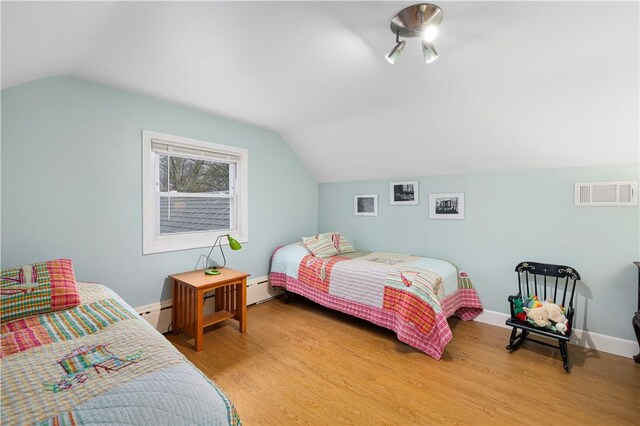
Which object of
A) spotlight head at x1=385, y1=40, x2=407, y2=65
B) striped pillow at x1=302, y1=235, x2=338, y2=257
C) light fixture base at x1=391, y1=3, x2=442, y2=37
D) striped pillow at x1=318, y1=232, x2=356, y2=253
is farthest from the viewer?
striped pillow at x1=318, y1=232, x2=356, y2=253

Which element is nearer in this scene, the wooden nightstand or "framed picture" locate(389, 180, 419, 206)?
the wooden nightstand

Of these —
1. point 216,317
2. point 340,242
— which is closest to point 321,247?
point 340,242

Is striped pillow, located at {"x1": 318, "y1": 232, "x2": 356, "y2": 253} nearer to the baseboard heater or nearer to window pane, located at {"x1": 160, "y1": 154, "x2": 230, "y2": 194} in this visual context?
the baseboard heater

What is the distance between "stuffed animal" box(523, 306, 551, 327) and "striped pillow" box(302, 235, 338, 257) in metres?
2.02

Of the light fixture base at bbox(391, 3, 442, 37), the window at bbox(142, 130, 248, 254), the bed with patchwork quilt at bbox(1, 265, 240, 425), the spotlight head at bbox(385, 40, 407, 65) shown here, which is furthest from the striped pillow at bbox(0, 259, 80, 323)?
the light fixture base at bbox(391, 3, 442, 37)

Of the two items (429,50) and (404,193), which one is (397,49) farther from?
(404,193)

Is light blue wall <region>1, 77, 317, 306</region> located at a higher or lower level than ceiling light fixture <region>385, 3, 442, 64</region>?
lower

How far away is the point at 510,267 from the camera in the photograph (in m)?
2.79

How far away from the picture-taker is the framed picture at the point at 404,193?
134 inches

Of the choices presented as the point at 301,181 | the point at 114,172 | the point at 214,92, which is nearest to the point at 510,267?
the point at 301,181

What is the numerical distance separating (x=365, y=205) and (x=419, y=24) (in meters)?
2.54

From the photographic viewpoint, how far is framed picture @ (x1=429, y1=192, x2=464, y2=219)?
308 cm

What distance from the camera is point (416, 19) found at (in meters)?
1.50

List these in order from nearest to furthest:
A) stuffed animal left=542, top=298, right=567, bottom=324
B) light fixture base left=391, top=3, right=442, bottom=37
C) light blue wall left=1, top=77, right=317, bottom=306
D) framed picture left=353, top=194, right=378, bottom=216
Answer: light fixture base left=391, top=3, right=442, bottom=37 < light blue wall left=1, top=77, right=317, bottom=306 < stuffed animal left=542, top=298, right=567, bottom=324 < framed picture left=353, top=194, right=378, bottom=216
